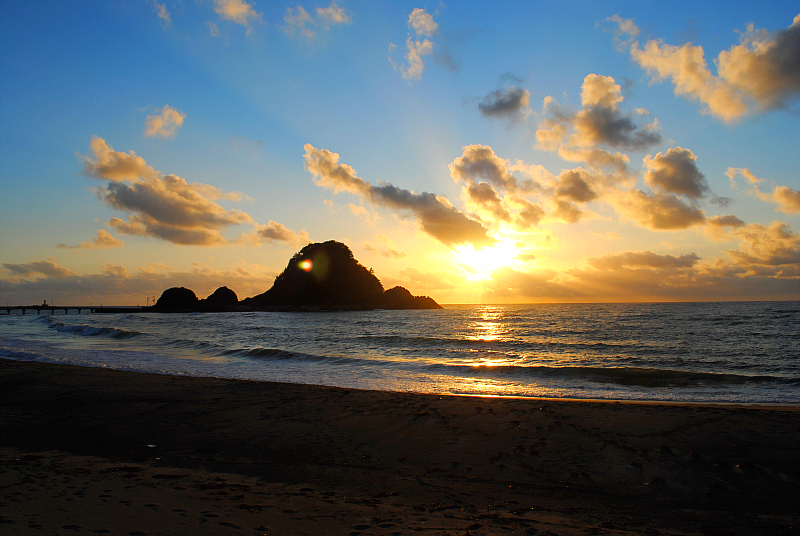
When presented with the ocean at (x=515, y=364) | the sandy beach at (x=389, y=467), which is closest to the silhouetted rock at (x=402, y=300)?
the ocean at (x=515, y=364)

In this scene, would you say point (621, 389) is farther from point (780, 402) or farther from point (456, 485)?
point (456, 485)

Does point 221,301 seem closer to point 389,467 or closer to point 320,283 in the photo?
point 320,283

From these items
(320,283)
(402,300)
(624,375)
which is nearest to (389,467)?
(624,375)

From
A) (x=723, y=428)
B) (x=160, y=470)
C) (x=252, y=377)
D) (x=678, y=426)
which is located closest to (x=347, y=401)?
(x=160, y=470)

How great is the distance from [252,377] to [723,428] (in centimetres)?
1541

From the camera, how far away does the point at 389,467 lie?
264 inches

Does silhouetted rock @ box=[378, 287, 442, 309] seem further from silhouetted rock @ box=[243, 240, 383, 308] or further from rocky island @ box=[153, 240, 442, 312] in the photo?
silhouetted rock @ box=[243, 240, 383, 308]

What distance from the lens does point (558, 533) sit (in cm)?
445

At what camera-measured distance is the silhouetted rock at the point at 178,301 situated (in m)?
124

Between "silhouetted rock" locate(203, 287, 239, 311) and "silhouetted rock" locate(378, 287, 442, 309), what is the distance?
2276 inches

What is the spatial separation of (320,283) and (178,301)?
46.9 meters

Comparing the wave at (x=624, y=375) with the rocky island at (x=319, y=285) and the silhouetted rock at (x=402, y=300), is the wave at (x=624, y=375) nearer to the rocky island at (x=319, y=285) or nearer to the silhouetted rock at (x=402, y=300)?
the rocky island at (x=319, y=285)

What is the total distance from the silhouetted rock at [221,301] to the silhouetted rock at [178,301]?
3981 millimetres

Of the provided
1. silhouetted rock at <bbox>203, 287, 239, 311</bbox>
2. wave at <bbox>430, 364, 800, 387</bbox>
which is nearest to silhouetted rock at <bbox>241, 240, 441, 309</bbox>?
silhouetted rock at <bbox>203, 287, 239, 311</bbox>
